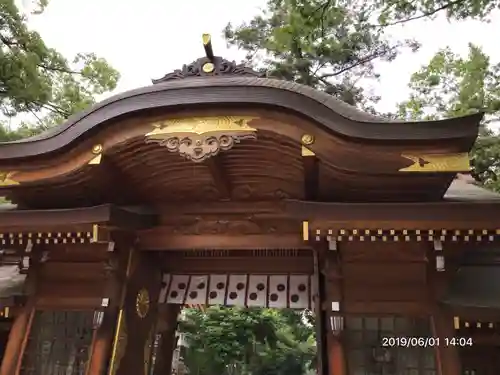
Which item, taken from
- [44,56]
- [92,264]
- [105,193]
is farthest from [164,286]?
[44,56]

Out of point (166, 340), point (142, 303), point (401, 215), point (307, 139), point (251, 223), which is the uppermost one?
point (307, 139)

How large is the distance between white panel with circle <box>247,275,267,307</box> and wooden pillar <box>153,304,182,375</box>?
5.37ft

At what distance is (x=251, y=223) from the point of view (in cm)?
557

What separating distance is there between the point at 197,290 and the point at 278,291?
117 cm

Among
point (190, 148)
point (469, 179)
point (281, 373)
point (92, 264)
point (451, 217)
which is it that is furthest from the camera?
point (281, 373)

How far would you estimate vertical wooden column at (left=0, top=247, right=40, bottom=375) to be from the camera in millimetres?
5270

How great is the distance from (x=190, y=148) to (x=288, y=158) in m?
1.14

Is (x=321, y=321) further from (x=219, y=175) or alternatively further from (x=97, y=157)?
(x=97, y=157)

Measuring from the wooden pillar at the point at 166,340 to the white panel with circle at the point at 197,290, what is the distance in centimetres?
93

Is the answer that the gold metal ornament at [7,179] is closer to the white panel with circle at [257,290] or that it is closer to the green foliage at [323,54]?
the white panel with circle at [257,290]

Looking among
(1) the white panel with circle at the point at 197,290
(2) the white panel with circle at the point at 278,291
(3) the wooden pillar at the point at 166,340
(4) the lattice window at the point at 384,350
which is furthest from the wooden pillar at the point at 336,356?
(3) the wooden pillar at the point at 166,340

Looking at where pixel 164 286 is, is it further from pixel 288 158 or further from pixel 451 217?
pixel 451 217

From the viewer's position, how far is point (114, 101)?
503 cm
